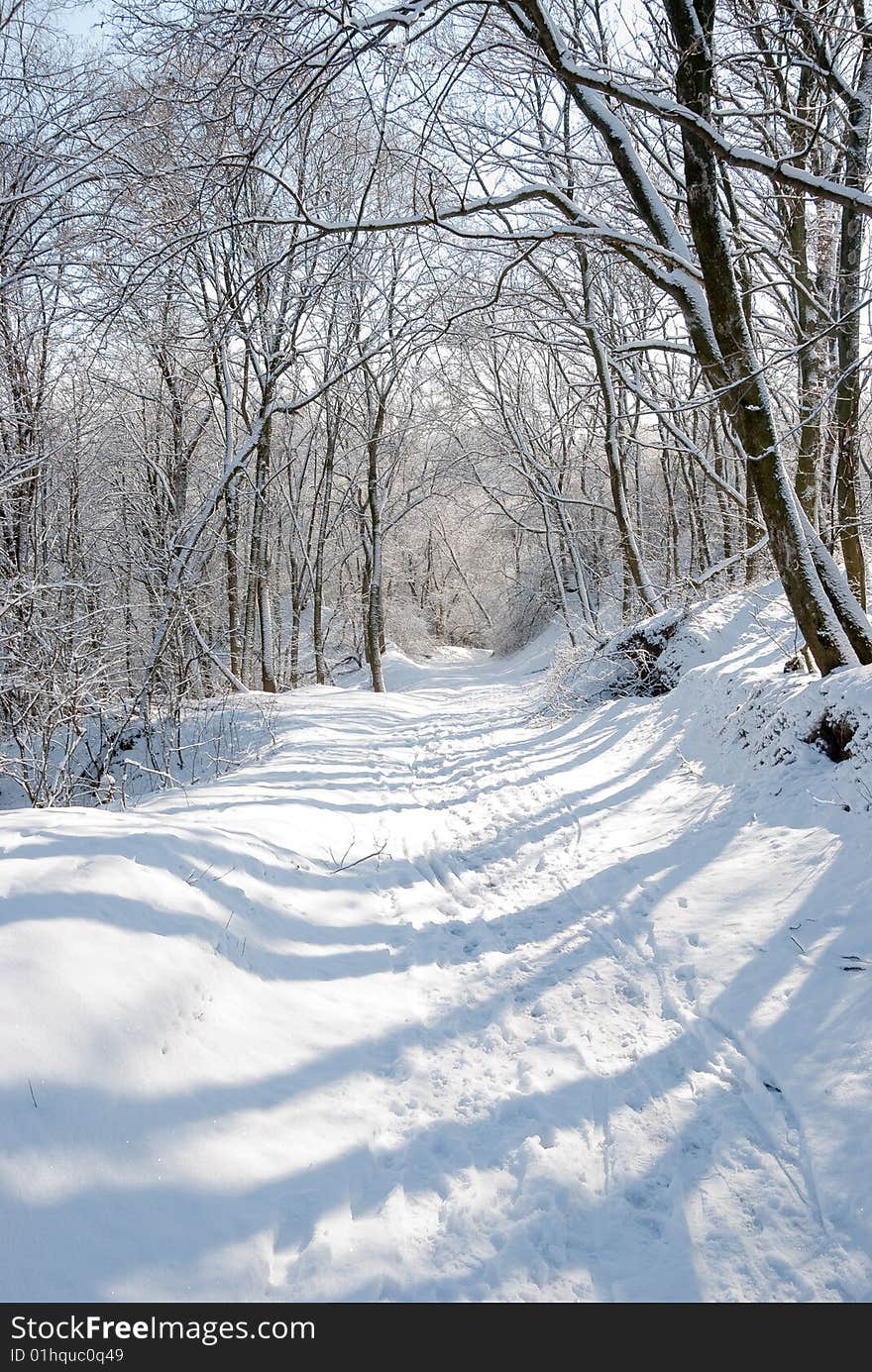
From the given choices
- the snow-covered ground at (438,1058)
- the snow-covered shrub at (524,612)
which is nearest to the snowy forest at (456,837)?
the snow-covered ground at (438,1058)

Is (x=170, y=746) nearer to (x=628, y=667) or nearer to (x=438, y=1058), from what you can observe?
(x=628, y=667)

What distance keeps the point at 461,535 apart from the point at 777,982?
133 ft

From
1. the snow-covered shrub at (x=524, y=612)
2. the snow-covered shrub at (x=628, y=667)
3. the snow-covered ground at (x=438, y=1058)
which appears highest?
the snow-covered shrub at (x=524, y=612)

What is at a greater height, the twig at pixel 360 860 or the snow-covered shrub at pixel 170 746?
the snow-covered shrub at pixel 170 746

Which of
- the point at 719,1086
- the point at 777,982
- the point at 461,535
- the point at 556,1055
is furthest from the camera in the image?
the point at 461,535

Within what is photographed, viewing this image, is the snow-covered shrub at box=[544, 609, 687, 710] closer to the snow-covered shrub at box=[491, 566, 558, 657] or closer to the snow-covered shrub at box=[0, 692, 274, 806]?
the snow-covered shrub at box=[0, 692, 274, 806]

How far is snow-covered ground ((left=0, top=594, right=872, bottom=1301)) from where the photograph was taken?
7.27 ft

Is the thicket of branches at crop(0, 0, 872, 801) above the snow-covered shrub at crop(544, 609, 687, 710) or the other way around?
above

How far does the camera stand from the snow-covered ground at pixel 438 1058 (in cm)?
222

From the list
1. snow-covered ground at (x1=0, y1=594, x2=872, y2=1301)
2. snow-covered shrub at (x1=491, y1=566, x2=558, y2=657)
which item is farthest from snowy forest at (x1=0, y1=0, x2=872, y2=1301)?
snow-covered shrub at (x1=491, y1=566, x2=558, y2=657)

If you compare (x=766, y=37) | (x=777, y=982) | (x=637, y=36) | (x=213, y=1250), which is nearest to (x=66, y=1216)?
(x=213, y=1250)

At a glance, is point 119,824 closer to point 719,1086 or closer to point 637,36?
point 719,1086

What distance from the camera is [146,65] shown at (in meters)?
5.05

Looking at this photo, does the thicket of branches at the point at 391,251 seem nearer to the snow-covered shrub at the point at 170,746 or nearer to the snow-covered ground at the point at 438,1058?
the snow-covered shrub at the point at 170,746
